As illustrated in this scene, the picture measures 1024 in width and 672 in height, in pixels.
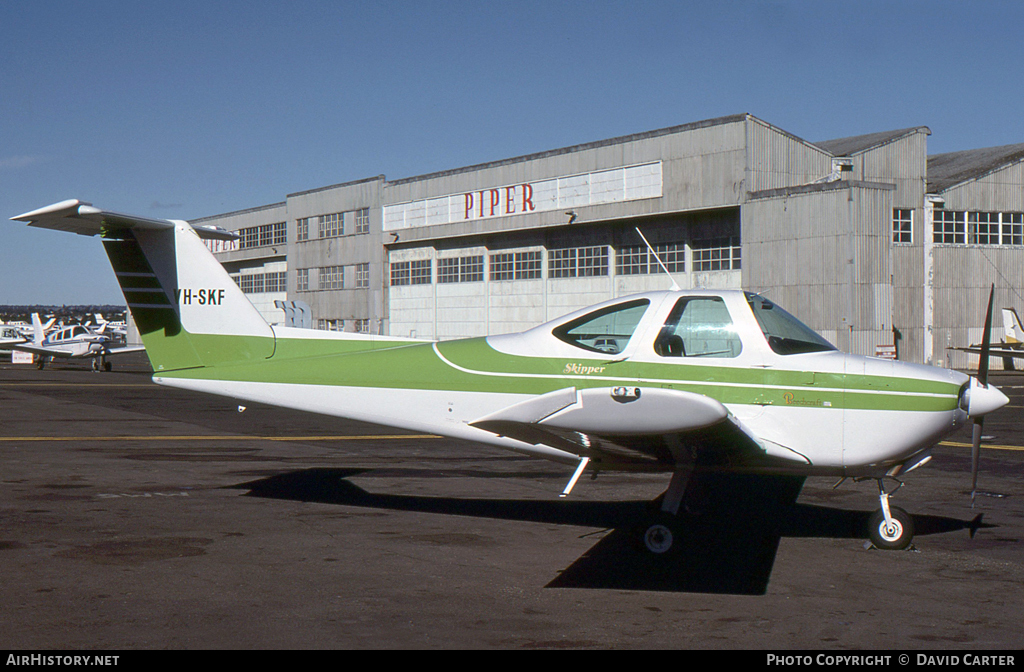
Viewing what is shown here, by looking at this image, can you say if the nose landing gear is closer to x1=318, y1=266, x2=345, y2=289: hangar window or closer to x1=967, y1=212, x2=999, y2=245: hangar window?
x1=967, y1=212, x2=999, y2=245: hangar window

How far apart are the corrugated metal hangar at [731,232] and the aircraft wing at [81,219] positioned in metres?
30.0

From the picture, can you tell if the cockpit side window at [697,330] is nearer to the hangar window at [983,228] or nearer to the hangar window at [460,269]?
the hangar window at [983,228]

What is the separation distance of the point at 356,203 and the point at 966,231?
1441 inches

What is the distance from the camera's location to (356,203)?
60562 millimetres

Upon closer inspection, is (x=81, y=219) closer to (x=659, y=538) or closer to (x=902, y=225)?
(x=659, y=538)

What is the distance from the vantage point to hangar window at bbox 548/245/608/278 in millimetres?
44594

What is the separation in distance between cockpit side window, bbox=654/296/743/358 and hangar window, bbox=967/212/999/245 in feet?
129

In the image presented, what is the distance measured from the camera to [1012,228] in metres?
43.3

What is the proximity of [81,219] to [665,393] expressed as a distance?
6543mm

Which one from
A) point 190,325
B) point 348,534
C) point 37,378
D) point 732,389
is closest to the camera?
point 732,389

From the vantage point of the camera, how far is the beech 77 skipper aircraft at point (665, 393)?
727 cm

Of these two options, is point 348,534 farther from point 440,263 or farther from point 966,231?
point 440,263

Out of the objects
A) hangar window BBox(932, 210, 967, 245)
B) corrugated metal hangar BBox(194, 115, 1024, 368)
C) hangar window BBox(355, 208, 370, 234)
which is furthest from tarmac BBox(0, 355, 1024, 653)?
hangar window BBox(355, 208, 370, 234)

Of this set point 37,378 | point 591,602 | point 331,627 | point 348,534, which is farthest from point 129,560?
point 37,378
